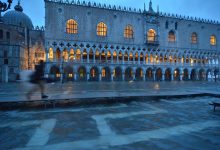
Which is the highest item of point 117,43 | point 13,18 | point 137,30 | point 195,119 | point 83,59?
point 13,18

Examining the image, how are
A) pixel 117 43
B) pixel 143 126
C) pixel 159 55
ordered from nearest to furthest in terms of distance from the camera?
pixel 143 126
pixel 117 43
pixel 159 55

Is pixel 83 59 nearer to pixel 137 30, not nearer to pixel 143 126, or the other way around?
pixel 137 30

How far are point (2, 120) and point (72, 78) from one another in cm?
3477

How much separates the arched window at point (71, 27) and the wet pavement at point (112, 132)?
36540 millimetres

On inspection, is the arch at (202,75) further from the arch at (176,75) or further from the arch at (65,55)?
the arch at (65,55)

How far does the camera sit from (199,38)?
176 feet

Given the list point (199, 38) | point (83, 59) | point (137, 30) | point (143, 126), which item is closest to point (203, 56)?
point (199, 38)

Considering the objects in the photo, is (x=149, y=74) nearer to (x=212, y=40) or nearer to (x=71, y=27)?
(x=71, y=27)

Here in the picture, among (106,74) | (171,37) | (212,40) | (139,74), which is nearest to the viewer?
(106,74)

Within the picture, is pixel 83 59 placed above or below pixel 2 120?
above

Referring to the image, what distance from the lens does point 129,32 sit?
4631cm

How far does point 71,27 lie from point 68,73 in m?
10.3

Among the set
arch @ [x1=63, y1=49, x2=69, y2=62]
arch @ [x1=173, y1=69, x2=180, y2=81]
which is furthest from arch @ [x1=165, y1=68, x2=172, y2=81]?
arch @ [x1=63, y1=49, x2=69, y2=62]

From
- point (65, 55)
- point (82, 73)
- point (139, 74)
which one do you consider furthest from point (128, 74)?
point (65, 55)
